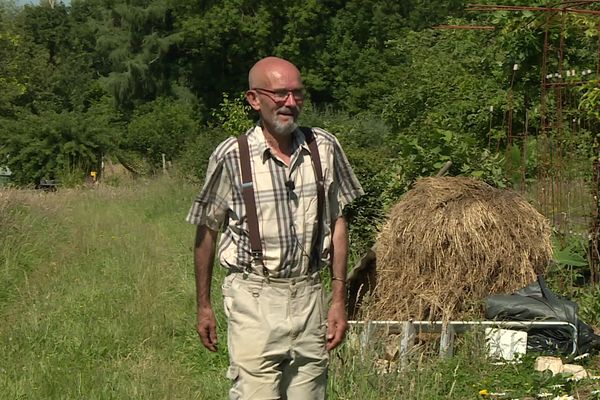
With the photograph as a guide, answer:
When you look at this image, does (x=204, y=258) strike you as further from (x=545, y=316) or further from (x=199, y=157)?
(x=199, y=157)

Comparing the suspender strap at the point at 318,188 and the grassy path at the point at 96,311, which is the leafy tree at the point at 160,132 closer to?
the grassy path at the point at 96,311

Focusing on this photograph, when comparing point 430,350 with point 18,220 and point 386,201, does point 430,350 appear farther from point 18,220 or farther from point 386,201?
point 18,220

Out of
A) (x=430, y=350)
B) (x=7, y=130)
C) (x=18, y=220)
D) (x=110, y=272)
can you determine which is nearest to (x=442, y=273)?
(x=430, y=350)

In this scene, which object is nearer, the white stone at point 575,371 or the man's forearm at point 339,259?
the man's forearm at point 339,259

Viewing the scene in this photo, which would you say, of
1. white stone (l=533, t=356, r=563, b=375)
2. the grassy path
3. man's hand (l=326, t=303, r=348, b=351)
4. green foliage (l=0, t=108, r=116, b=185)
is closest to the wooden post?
white stone (l=533, t=356, r=563, b=375)

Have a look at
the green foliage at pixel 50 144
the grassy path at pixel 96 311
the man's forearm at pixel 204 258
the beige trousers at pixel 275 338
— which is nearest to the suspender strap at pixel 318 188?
the beige trousers at pixel 275 338

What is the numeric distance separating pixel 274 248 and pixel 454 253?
390 centimetres

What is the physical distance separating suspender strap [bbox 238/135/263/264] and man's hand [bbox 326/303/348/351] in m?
0.45

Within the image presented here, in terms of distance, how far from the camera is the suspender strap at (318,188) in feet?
14.2

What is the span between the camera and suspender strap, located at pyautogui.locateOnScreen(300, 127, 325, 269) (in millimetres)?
4320

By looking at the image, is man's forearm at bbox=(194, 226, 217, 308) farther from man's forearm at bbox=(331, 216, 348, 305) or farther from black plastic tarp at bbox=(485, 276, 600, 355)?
black plastic tarp at bbox=(485, 276, 600, 355)

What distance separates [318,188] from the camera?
4.31 metres

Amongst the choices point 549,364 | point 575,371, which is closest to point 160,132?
point 549,364

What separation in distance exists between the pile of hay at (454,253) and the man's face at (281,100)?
3.59m
